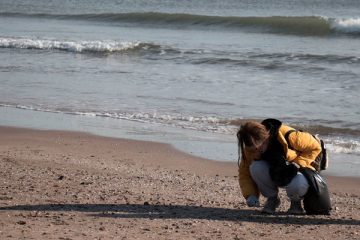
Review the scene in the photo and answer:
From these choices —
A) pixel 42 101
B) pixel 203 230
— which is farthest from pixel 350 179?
pixel 42 101

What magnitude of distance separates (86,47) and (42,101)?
31.3 ft

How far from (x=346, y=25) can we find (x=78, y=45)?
928 cm

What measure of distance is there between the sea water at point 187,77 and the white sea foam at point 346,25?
4 centimetres

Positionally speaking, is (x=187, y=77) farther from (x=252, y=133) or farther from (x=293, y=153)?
(x=252, y=133)

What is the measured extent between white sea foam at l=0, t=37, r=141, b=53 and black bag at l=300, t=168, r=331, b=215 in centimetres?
1608

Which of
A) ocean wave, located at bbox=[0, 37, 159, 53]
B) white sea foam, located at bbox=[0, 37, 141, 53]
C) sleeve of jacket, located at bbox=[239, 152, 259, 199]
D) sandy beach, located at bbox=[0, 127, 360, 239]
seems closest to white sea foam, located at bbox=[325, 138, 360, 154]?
sandy beach, located at bbox=[0, 127, 360, 239]

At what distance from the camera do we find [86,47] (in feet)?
74.2

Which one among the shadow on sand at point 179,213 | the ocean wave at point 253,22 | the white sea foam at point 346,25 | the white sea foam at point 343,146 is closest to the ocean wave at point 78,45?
the ocean wave at point 253,22

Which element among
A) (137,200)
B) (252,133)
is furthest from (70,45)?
(252,133)

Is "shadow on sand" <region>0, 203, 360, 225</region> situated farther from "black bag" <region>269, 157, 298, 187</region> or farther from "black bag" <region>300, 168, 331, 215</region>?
"black bag" <region>269, 157, 298, 187</region>

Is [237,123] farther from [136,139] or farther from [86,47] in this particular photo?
[86,47]

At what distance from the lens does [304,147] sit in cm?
661

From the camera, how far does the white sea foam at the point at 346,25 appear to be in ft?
86.9

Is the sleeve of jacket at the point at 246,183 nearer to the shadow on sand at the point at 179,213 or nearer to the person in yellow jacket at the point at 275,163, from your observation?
the person in yellow jacket at the point at 275,163
